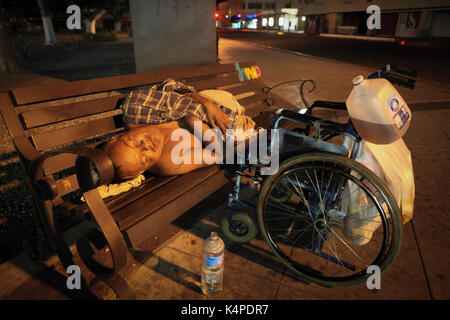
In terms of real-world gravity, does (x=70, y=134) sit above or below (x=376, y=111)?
below

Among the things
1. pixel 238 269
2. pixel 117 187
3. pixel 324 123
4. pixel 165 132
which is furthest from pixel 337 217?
pixel 117 187

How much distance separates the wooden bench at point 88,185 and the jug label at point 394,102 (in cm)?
125

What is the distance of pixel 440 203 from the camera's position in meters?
3.00

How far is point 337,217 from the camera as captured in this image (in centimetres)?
214

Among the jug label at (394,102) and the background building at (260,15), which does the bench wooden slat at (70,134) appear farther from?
the background building at (260,15)

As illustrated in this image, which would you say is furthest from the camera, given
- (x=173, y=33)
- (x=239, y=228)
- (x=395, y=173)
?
(x=173, y=33)

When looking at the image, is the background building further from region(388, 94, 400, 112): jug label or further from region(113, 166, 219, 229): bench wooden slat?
region(113, 166, 219, 229): bench wooden slat

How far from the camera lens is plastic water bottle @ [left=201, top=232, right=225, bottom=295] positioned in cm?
191

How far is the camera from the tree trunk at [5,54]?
9.42m

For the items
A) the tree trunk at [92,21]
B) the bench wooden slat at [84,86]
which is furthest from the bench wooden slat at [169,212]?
the tree trunk at [92,21]

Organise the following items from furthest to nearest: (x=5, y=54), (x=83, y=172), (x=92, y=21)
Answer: (x=92, y=21) → (x=5, y=54) → (x=83, y=172)

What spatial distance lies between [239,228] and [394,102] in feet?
4.74

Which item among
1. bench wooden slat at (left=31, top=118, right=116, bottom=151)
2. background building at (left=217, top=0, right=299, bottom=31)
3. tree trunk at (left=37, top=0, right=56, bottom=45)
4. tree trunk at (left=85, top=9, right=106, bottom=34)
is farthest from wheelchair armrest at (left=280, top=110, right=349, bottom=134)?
background building at (left=217, top=0, right=299, bottom=31)

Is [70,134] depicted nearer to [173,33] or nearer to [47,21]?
[173,33]
